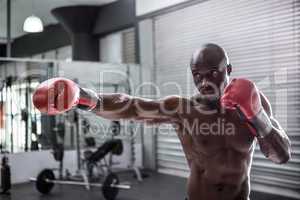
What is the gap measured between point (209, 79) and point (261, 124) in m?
0.28

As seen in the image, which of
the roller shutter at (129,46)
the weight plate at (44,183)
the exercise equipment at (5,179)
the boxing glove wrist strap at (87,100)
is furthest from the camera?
the roller shutter at (129,46)

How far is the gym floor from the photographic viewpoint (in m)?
4.23

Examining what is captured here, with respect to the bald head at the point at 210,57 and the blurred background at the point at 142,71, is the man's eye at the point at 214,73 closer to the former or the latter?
the bald head at the point at 210,57

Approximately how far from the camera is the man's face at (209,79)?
5.16 feet

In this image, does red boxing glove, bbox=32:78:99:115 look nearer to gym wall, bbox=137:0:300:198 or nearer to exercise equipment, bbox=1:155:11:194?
gym wall, bbox=137:0:300:198

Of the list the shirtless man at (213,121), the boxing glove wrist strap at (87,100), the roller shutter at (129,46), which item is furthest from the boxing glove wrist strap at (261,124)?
the roller shutter at (129,46)

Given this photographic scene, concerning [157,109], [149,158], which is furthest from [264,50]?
[157,109]

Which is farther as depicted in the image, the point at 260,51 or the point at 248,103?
the point at 260,51

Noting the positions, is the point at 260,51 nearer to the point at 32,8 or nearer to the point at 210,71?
the point at 210,71

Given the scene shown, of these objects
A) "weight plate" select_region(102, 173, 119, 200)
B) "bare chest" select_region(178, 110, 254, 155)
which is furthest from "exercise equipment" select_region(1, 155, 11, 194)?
"bare chest" select_region(178, 110, 254, 155)

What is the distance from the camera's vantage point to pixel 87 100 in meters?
1.53

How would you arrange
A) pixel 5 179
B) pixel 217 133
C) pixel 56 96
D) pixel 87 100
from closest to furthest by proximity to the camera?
pixel 56 96 < pixel 87 100 < pixel 217 133 < pixel 5 179

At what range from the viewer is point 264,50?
4.39m

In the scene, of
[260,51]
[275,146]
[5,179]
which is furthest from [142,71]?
[275,146]
